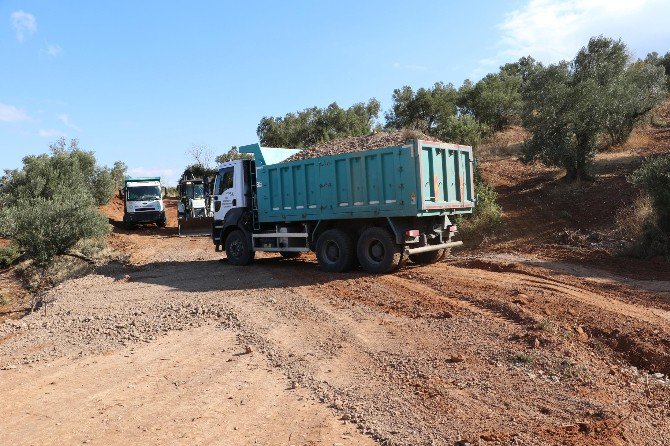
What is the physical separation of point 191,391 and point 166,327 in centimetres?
305

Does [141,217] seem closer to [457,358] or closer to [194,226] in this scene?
[194,226]

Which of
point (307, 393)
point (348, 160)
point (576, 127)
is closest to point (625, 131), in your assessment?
point (576, 127)

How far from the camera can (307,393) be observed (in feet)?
18.5

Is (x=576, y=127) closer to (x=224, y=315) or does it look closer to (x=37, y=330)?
(x=224, y=315)

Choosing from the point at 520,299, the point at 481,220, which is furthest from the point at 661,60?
the point at 520,299

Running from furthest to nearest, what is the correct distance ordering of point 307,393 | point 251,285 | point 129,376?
point 251,285 < point 129,376 < point 307,393

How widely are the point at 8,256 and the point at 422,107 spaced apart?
23.6 metres

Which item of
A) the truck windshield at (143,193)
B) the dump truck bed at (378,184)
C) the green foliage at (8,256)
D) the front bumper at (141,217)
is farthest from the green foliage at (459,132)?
the green foliage at (8,256)

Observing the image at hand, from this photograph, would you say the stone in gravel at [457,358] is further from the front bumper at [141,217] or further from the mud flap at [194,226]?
the front bumper at [141,217]

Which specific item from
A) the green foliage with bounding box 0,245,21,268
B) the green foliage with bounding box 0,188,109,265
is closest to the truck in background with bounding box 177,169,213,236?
the green foliage with bounding box 0,245,21,268

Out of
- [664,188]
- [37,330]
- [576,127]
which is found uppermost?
[576,127]

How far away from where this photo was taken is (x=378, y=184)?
1169 centimetres

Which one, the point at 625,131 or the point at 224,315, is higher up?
the point at 625,131

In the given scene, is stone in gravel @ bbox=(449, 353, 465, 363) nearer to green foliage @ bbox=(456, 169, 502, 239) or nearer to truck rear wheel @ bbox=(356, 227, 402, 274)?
truck rear wheel @ bbox=(356, 227, 402, 274)
